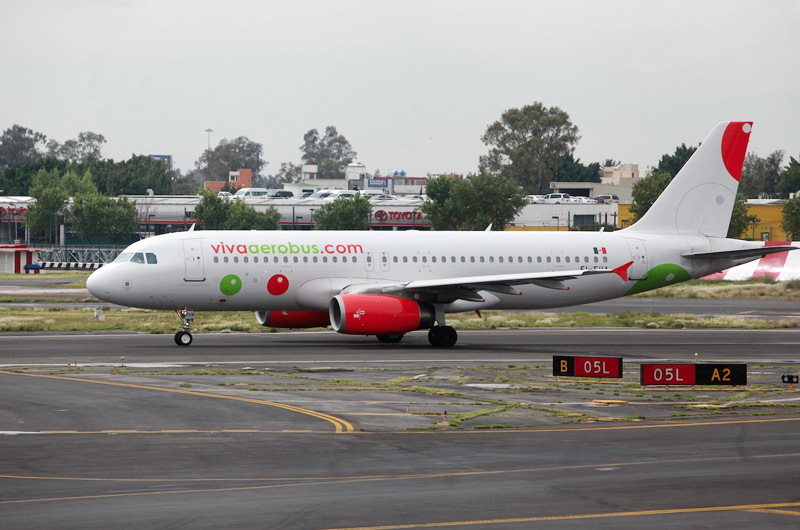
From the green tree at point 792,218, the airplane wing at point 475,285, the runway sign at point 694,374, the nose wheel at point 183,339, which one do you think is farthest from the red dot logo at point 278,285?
the green tree at point 792,218

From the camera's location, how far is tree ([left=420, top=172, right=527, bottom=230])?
352 feet

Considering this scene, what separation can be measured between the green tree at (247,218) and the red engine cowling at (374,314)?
256 ft

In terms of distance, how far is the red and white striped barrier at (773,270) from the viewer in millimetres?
71688

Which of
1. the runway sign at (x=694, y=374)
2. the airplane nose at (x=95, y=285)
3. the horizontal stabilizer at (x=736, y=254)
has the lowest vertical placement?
the runway sign at (x=694, y=374)

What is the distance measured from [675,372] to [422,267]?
50.2ft

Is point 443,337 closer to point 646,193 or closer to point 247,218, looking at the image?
point 646,193

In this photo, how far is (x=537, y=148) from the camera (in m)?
199

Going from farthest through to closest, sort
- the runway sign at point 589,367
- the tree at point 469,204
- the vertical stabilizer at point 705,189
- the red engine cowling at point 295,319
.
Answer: the tree at point 469,204 → the vertical stabilizer at point 705,189 → the red engine cowling at point 295,319 → the runway sign at point 589,367

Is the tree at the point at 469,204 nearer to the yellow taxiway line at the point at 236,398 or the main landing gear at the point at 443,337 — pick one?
the main landing gear at the point at 443,337

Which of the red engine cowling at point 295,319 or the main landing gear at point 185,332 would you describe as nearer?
the main landing gear at point 185,332

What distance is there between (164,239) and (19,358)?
761 cm

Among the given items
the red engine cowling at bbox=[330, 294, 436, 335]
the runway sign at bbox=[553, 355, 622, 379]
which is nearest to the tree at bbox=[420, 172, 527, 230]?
the red engine cowling at bbox=[330, 294, 436, 335]

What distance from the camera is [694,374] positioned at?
27062mm

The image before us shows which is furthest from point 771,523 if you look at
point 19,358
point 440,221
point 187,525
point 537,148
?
point 537,148
